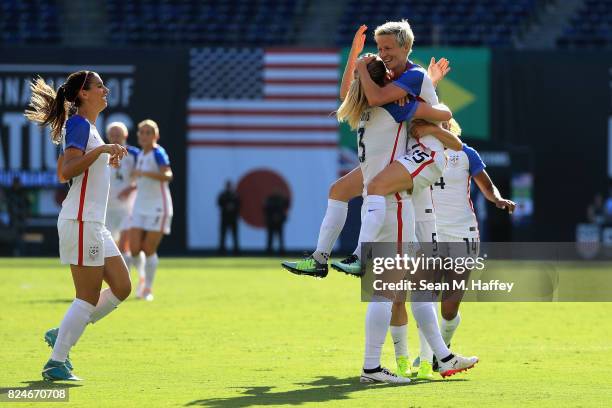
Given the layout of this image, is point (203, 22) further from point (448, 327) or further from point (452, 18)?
point (448, 327)

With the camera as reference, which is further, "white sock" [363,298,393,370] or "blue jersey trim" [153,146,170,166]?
"blue jersey trim" [153,146,170,166]

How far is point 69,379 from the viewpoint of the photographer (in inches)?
340

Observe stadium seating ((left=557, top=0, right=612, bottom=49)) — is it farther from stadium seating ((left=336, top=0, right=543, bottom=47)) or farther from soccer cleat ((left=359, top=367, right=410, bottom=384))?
soccer cleat ((left=359, top=367, right=410, bottom=384))

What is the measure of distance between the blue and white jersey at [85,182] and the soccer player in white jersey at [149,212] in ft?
24.4

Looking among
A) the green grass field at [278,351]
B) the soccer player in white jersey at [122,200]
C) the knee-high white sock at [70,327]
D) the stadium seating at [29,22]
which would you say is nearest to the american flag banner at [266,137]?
the stadium seating at [29,22]

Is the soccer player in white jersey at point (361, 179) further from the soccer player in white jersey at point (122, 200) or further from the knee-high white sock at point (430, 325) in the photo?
the soccer player in white jersey at point (122, 200)

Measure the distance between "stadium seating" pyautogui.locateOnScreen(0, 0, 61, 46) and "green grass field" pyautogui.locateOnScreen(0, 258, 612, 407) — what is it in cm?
1301

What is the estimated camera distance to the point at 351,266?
842 cm

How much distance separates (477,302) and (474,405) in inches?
356

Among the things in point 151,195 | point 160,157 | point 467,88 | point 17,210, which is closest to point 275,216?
point 467,88

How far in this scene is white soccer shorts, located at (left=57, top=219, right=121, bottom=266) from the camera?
8555mm

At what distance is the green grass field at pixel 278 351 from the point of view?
810 cm

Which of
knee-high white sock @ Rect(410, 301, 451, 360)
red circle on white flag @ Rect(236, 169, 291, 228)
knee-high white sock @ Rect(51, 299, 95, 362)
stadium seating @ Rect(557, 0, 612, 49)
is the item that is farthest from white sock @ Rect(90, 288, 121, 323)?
stadium seating @ Rect(557, 0, 612, 49)

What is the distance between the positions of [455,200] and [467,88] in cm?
1986
